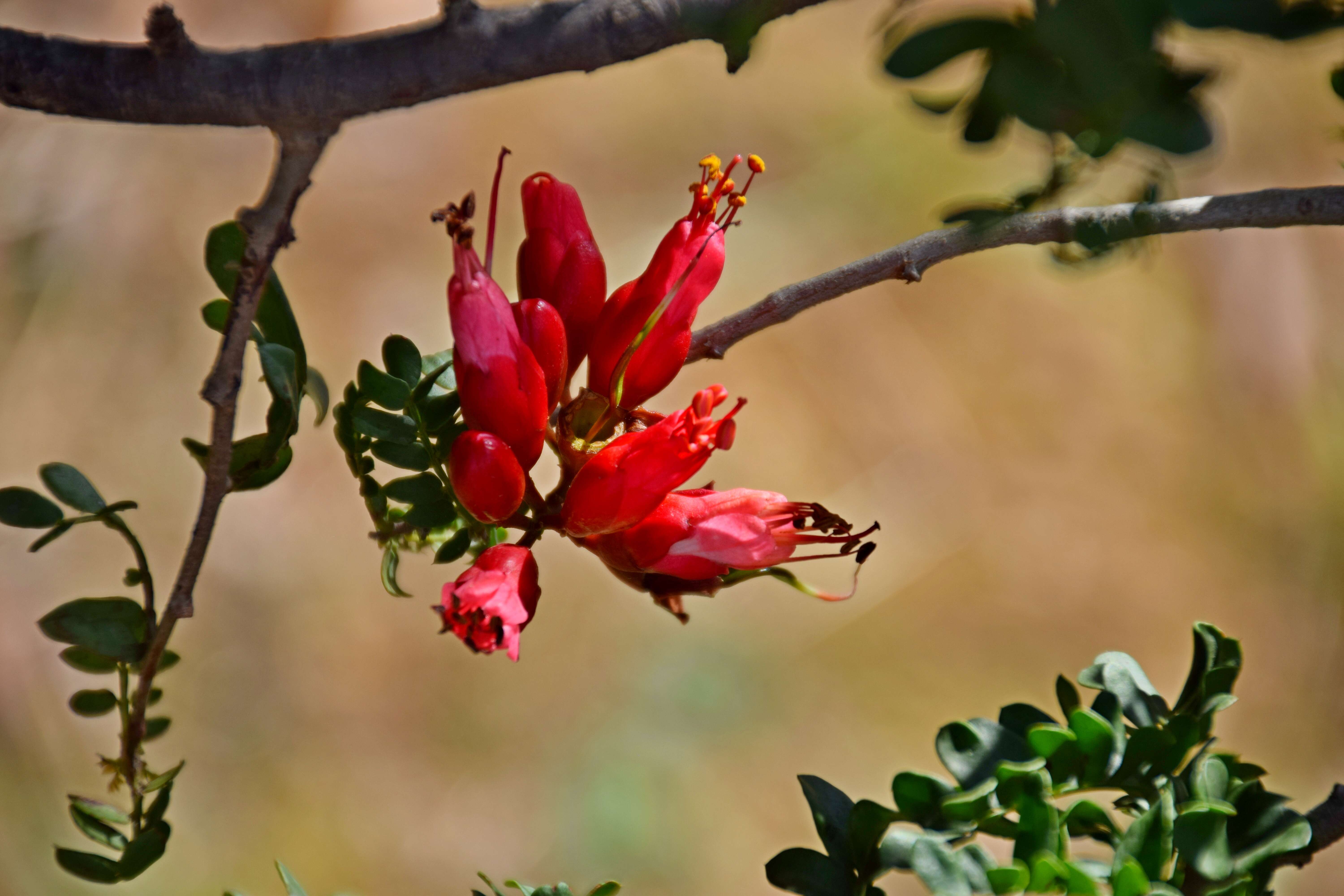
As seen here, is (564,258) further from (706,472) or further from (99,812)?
(706,472)

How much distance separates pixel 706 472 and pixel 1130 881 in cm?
179

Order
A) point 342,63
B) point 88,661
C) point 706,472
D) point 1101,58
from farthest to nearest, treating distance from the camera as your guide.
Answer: point 706,472 < point 88,661 < point 342,63 < point 1101,58

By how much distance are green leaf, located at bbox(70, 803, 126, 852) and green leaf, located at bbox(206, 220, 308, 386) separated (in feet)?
1.16

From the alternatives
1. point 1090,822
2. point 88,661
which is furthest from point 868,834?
point 88,661

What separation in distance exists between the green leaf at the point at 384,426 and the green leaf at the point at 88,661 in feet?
0.90

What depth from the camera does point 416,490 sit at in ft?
2.08

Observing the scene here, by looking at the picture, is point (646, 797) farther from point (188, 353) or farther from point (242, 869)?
point (188, 353)

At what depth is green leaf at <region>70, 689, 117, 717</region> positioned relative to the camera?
2.39 ft

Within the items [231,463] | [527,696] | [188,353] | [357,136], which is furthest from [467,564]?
[357,136]

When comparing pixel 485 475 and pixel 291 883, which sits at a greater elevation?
pixel 485 475

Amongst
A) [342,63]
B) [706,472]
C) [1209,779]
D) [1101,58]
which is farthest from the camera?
[706,472]

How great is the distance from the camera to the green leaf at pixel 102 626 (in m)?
0.61

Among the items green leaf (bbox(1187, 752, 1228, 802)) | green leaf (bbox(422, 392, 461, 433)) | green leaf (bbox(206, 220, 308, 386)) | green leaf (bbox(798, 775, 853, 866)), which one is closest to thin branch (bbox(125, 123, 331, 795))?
green leaf (bbox(206, 220, 308, 386))

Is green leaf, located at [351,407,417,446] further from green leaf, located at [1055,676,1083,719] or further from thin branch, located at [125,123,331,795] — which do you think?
green leaf, located at [1055,676,1083,719]
